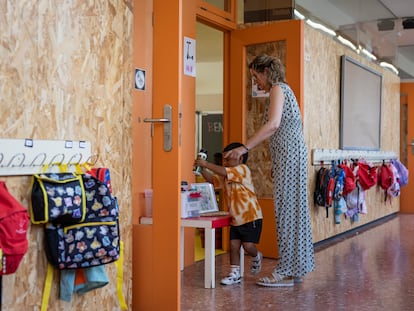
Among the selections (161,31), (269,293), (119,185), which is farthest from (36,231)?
(269,293)

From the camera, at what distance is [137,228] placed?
3.00 m

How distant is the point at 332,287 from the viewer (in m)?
3.82

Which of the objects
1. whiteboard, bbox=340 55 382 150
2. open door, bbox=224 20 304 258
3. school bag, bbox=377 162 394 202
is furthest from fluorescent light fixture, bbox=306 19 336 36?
school bag, bbox=377 162 394 202

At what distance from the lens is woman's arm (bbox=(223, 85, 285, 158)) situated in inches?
143

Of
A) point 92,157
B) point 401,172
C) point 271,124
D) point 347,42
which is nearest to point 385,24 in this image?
point 401,172

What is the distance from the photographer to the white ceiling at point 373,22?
588cm

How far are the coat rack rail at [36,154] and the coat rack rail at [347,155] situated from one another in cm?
324

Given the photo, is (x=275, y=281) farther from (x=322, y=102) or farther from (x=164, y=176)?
(x=322, y=102)

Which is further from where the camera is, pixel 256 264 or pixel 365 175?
pixel 365 175

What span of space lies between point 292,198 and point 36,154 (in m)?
1.91

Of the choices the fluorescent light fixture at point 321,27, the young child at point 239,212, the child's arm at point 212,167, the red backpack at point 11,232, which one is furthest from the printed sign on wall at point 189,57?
the red backpack at point 11,232

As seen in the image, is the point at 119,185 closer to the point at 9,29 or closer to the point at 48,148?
the point at 48,148

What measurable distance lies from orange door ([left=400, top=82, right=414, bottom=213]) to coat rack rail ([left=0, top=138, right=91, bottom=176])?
752 cm

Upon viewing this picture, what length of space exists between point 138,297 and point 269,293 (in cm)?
101
